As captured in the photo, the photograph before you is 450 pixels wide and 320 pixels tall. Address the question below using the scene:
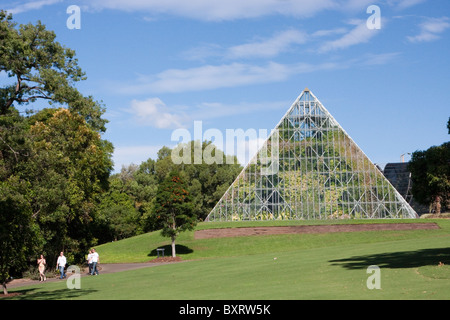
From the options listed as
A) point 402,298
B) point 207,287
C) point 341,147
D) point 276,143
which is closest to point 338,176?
point 341,147

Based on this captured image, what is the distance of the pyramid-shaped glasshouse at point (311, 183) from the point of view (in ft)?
186

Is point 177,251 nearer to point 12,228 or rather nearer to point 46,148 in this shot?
point 46,148

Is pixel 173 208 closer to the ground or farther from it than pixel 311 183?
closer to the ground

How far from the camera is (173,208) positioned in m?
43.9

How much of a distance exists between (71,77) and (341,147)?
144 feet

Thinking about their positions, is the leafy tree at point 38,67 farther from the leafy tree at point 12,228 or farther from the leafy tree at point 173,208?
the leafy tree at point 173,208

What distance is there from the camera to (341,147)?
59.6 m

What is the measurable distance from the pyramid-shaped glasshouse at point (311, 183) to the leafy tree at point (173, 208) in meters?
14.1

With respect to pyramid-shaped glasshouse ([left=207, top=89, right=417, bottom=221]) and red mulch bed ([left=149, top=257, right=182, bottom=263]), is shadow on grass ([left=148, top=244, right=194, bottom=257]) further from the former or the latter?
pyramid-shaped glasshouse ([left=207, top=89, right=417, bottom=221])

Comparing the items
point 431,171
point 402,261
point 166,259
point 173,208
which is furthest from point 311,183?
point 402,261

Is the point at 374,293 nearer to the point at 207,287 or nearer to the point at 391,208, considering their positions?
the point at 207,287

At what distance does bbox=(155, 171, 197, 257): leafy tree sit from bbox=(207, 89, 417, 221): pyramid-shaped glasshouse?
1408 centimetres

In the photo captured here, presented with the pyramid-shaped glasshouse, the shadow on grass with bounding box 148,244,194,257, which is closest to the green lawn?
the shadow on grass with bounding box 148,244,194,257

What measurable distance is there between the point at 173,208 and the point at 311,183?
20.0 meters
